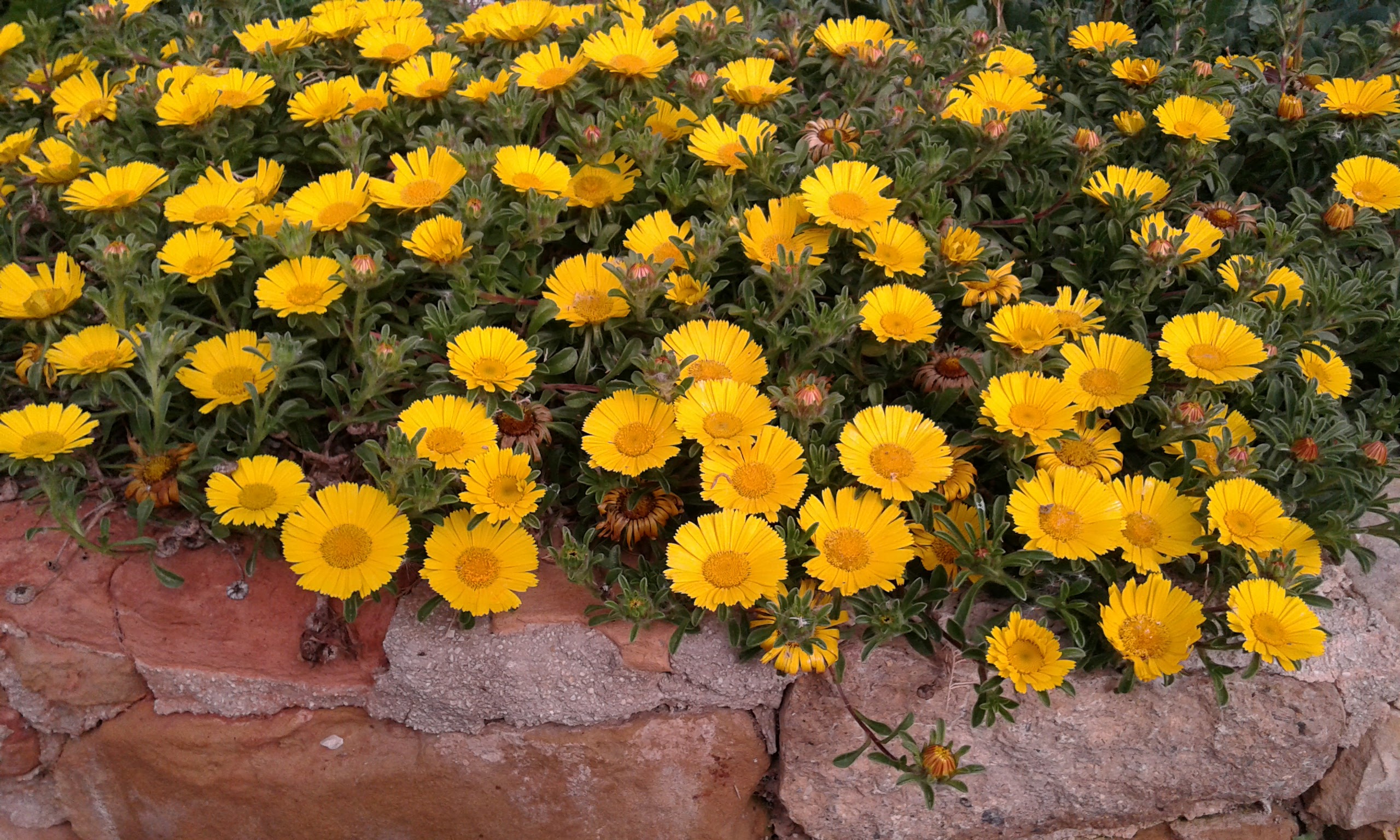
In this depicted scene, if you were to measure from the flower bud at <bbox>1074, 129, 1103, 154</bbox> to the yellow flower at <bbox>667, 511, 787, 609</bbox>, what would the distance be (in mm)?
1362

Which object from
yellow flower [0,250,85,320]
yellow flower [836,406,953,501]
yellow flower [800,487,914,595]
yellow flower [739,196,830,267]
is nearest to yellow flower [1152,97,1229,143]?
yellow flower [739,196,830,267]

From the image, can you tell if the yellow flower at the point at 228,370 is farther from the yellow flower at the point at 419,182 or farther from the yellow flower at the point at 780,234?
the yellow flower at the point at 780,234

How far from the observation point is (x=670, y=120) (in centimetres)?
261

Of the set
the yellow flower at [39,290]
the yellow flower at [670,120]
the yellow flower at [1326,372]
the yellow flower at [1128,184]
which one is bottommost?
the yellow flower at [1326,372]

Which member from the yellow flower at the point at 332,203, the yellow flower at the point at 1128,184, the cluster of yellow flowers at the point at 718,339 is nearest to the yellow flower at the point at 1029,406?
the cluster of yellow flowers at the point at 718,339

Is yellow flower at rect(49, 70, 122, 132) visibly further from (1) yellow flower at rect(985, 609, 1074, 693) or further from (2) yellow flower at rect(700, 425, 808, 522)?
(1) yellow flower at rect(985, 609, 1074, 693)

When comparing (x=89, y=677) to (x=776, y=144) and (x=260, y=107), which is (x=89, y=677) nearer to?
(x=260, y=107)

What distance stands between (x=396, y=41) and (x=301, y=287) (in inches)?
41.1

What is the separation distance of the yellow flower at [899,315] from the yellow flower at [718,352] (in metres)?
0.25

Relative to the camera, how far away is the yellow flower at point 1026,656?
1773mm

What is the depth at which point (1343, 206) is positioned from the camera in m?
2.46

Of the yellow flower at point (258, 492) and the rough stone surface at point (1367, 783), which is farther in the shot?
the rough stone surface at point (1367, 783)

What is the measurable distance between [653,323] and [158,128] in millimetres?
1740

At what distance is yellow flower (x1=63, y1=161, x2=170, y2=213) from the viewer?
7.80 feet
